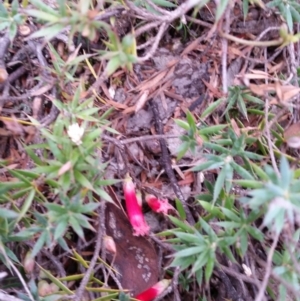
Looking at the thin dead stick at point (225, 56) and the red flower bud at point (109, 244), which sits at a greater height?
the thin dead stick at point (225, 56)

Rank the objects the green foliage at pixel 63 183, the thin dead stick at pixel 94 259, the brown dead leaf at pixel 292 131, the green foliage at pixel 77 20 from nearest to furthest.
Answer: the green foliage at pixel 77 20
the green foliage at pixel 63 183
the thin dead stick at pixel 94 259
the brown dead leaf at pixel 292 131

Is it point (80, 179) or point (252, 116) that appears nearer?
point (80, 179)

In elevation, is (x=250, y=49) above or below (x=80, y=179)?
above

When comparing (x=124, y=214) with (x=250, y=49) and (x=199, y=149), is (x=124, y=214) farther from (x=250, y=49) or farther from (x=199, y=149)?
(x=250, y=49)

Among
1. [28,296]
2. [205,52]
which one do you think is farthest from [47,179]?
[205,52]

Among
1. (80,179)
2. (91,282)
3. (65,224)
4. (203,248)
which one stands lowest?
(91,282)

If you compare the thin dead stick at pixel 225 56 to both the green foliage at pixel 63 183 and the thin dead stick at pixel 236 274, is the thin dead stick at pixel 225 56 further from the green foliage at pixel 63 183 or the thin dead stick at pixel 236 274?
the thin dead stick at pixel 236 274

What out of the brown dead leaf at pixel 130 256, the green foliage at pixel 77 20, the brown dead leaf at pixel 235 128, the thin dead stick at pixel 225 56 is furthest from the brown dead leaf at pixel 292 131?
the green foliage at pixel 77 20

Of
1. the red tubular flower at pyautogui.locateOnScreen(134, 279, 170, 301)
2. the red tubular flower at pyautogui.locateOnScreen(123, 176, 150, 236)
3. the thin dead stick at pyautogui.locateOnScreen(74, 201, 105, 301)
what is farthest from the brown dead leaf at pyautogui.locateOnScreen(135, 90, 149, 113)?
the red tubular flower at pyautogui.locateOnScreen(134, 279, 170, 301)
